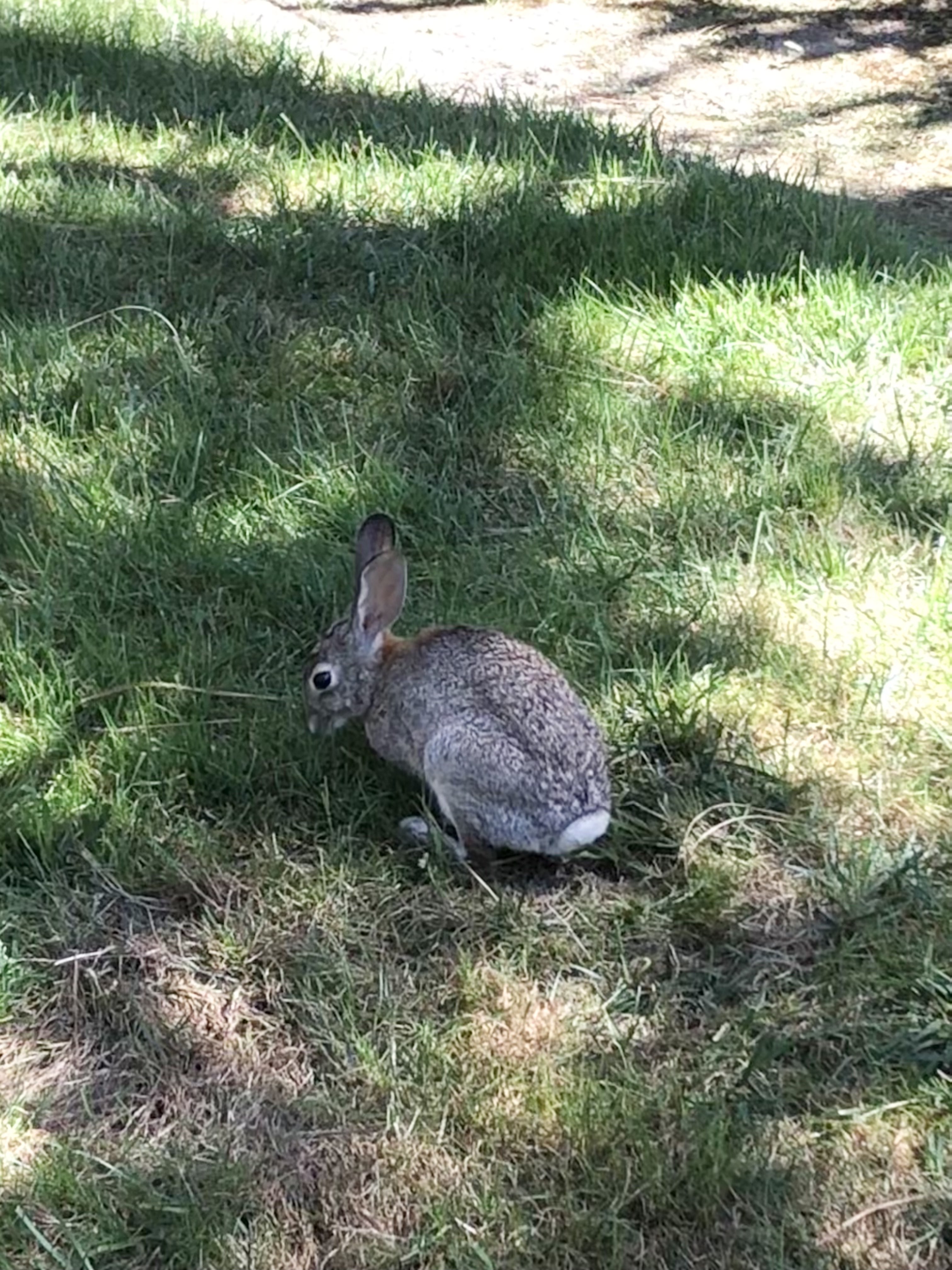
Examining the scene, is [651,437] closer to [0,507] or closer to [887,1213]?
[0,507]

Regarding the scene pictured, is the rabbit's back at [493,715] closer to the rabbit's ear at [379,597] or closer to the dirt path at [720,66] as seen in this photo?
the rabbit's ear at [379,597]

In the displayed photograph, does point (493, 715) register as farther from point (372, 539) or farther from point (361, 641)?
point (372, 539)

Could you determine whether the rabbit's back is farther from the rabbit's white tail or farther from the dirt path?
the dirt path

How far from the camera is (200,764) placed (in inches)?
134

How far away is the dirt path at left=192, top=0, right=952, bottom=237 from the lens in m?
7.13

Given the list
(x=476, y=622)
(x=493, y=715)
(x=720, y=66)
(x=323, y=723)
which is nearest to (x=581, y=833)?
(x=493, y=715)

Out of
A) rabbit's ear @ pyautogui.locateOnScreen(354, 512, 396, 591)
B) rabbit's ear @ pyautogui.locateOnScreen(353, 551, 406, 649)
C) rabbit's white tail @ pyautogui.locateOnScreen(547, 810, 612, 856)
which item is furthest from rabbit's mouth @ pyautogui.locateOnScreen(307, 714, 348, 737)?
rabbit's white tail @ pyautogui.locateOnScreen(547, 810, 612, 856)

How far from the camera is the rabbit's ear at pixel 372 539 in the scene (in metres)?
3.48

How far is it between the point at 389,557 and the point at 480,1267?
59.3 inches

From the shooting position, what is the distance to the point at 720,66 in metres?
8.14

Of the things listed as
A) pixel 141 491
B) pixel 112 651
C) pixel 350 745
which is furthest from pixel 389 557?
pixel 141 491

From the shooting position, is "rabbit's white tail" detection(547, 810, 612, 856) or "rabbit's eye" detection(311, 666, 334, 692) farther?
"rabbit's eye" detection(311, 666, 334, 692)

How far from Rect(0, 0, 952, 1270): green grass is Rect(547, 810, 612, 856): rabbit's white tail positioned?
0.30 ft

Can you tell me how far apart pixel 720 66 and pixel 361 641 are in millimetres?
5682
